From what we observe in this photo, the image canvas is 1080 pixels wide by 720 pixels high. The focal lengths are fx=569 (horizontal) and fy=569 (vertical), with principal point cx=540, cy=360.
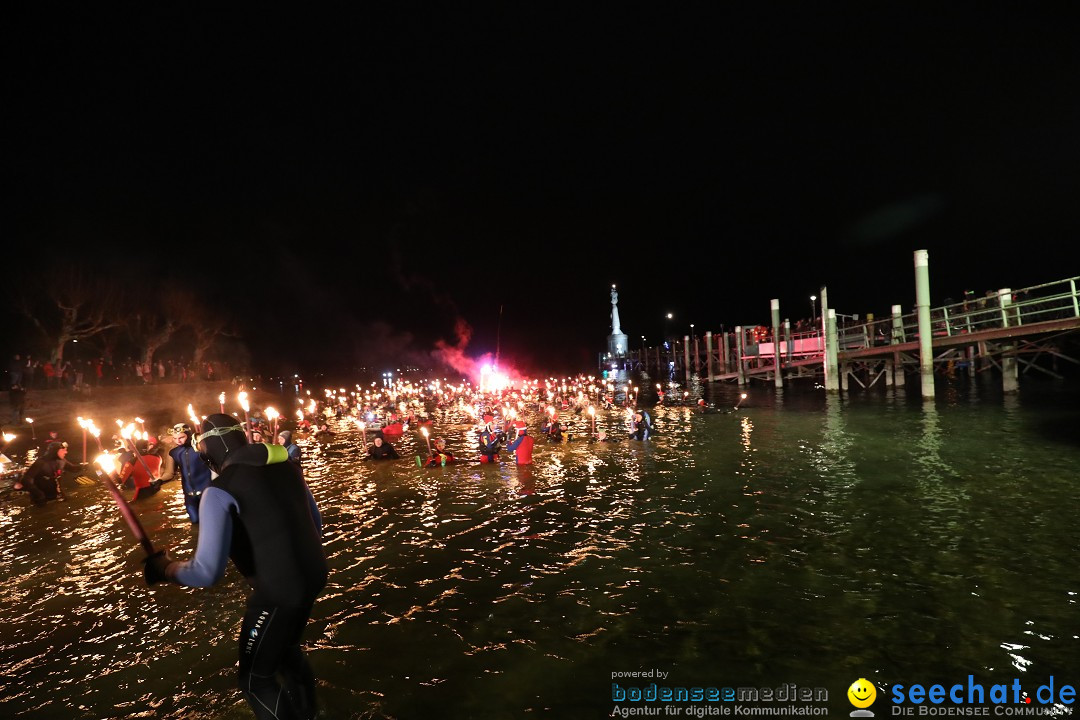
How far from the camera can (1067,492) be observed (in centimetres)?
1110

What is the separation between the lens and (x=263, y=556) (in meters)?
3.67

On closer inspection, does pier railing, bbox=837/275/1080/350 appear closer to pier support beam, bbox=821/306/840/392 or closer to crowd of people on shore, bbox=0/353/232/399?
pier support beam, bbox=821/306/840/392

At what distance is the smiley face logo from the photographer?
492cm

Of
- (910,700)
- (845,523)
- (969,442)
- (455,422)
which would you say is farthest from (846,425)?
(910,700)

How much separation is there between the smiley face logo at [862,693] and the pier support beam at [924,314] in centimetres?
2784

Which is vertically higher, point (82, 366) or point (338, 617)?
point (82, 366)

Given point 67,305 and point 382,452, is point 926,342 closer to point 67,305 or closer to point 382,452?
point 382,452

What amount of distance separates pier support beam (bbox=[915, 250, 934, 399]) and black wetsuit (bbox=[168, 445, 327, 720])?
31.3 meters

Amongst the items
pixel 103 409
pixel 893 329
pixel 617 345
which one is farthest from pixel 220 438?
pixel 617 345

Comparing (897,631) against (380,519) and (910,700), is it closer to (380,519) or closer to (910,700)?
Answer: (910,700)

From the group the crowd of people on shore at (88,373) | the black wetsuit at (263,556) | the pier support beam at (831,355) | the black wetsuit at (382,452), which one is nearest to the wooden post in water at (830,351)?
the pier support beam at (831,355)

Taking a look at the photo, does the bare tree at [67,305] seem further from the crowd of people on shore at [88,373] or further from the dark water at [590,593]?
the dark water at [590,593]

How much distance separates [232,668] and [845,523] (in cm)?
930

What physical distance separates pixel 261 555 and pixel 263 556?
14 millimetres
